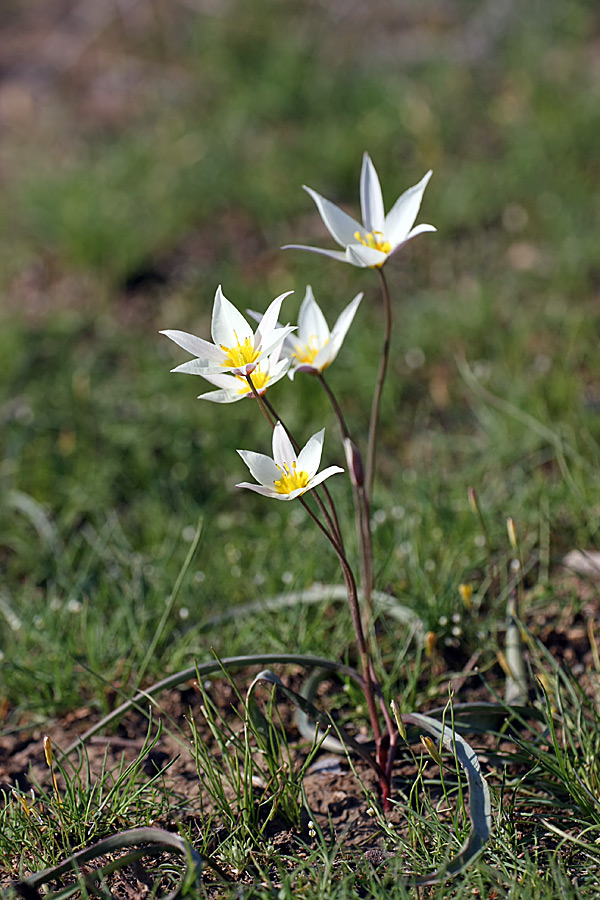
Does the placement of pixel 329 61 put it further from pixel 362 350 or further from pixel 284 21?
pixel 362 350

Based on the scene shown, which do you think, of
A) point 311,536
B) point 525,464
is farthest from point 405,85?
point 311,536

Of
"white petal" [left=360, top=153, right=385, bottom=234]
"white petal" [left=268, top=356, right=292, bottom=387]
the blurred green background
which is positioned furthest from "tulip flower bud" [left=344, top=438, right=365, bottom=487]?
the blurred green background

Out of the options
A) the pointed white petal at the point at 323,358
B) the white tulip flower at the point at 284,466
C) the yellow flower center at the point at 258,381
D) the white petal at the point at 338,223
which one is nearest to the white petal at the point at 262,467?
the white tulip flower at the point at 284,466

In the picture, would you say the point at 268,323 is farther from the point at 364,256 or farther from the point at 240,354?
the point at 364,256

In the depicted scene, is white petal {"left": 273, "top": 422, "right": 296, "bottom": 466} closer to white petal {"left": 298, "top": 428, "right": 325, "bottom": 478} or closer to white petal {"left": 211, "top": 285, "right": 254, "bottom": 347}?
white petal {"left": 298, "top": 428, "right": 325, "bottom": 478}

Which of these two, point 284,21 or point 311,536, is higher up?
point 284,21

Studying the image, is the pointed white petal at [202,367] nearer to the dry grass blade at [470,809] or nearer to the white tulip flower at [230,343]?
the white tulip flower at [230,343]
